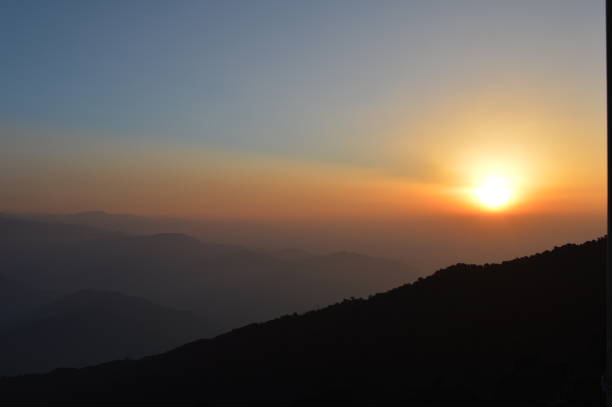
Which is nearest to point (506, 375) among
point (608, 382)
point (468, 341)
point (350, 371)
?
point (468, 341)

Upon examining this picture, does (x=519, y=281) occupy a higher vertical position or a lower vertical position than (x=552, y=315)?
higher

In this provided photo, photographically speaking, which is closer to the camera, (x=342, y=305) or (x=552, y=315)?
(x=552, y=315)

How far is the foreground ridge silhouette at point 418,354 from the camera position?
58.0ft

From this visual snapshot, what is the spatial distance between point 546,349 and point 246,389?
1495 centimetres

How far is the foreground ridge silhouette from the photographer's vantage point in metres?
17.7

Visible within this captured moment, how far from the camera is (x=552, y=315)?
72.9 feet

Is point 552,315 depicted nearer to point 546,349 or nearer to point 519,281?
point 546,349

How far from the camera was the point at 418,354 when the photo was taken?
2359 centimetres

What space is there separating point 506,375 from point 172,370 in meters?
23.2

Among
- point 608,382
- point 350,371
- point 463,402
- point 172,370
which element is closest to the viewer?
point 608,382

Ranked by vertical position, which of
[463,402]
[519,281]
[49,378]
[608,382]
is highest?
[519,281]

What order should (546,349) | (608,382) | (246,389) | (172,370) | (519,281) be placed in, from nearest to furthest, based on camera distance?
(608,382), (546,349), (246,389), (519,281), (172,370)

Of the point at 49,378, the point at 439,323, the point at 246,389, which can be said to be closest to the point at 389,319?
the point at 439,323

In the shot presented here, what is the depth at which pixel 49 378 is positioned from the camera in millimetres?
42938
